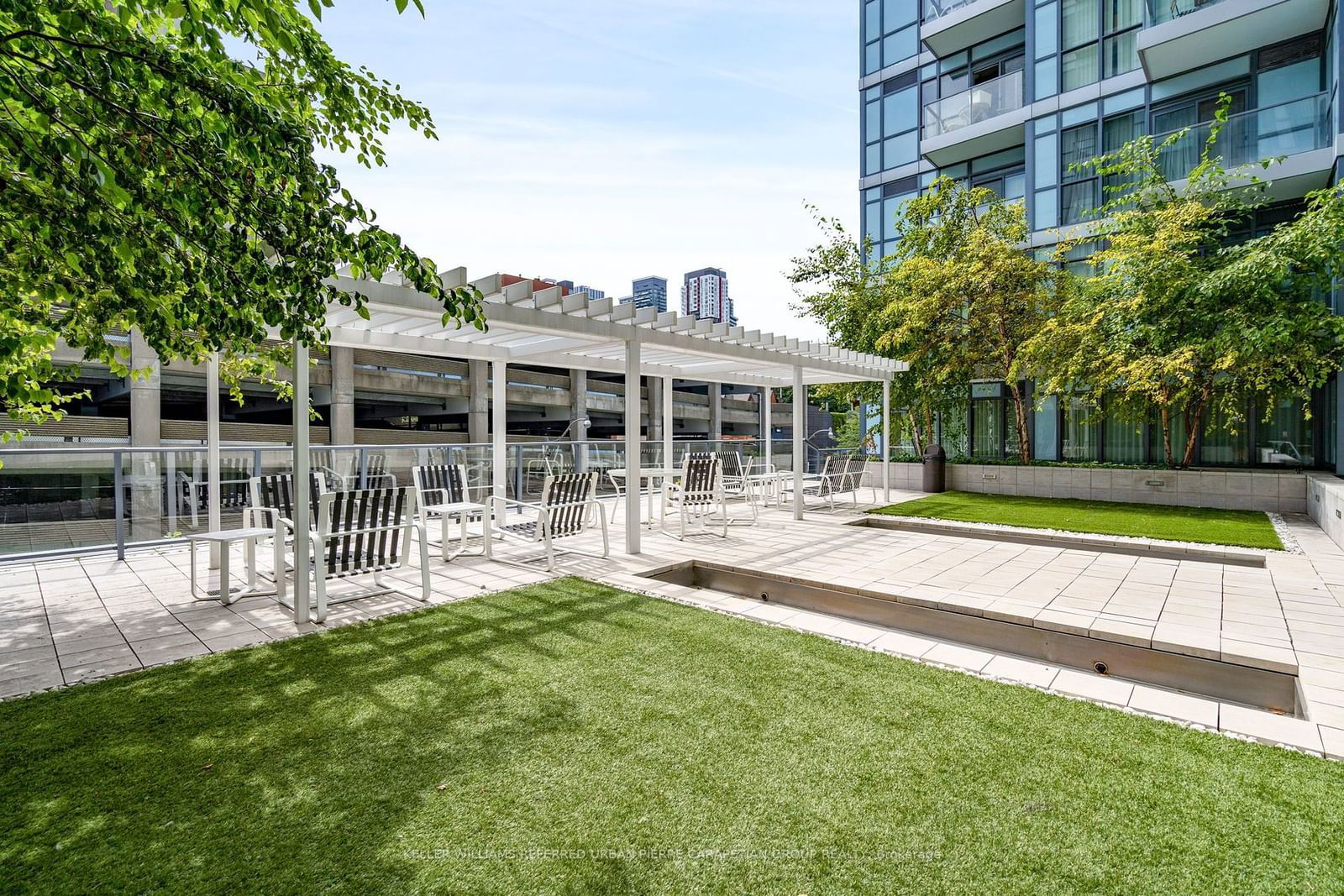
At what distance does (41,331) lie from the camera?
12.2 ft

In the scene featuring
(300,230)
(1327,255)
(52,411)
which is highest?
(1327,255)

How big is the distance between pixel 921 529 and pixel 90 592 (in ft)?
31.3

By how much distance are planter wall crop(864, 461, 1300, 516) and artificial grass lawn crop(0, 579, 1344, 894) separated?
1068 cm

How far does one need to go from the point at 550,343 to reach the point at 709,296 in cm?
5699

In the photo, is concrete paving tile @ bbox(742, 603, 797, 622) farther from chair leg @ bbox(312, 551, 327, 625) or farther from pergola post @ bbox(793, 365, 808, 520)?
→ pergola post @ bbox(793, 365, 808, 520)

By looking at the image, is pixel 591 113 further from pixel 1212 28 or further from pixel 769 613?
pixel 1212 28

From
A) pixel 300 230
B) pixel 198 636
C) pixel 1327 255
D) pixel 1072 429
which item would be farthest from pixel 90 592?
pixel 1072 429

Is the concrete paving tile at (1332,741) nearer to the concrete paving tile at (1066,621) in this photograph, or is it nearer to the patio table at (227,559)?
the concrete paving tile at (1066,621)

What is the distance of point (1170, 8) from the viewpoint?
13.0 meters

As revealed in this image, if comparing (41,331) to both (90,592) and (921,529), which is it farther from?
(921,529)

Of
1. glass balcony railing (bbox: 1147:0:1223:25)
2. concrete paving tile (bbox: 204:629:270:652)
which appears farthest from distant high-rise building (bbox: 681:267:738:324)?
concrete paving tile (bbox: 204:629:270:652)

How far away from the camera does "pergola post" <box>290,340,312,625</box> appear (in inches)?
179

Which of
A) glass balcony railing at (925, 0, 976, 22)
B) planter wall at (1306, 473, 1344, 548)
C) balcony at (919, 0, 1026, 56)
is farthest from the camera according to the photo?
glass balcony railing at (925, 0, 976, 22)

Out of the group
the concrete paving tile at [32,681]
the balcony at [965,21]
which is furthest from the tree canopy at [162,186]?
the balcony at [965,21]
